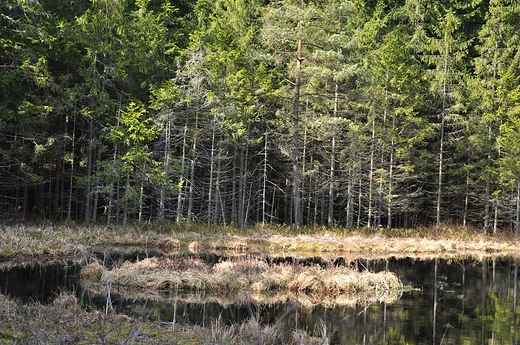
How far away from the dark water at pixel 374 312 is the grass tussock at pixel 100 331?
37 centimetres

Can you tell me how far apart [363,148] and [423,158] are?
5.58 metres

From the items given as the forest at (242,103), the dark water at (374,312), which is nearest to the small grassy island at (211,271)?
the dark water at (374,312)

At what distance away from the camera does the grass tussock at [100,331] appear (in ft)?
20.3

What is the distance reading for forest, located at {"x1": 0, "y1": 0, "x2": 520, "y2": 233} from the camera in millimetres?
25328

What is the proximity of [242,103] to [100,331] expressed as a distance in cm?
2415

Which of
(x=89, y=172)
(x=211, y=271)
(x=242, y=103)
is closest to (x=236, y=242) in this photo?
(x=211, y=271)

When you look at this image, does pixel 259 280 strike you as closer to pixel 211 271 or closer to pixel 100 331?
pixel 211 271

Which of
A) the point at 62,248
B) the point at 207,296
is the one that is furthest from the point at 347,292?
the point at 62,248

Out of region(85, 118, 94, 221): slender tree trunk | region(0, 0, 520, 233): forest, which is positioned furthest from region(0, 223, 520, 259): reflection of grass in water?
region(85, 118, 94, 221): slender tree trunk

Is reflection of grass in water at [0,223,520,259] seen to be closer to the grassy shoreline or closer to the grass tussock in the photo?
the grassy shoreline

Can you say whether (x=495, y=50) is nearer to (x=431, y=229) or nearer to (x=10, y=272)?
(x=431, y=229)

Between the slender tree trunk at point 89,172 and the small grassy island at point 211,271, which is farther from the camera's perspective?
the slender tree trunk at point 89,172

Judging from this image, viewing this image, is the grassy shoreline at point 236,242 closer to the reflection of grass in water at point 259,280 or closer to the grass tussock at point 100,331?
the reflection of grass in water at point 259,280

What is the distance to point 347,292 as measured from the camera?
13062 mm
